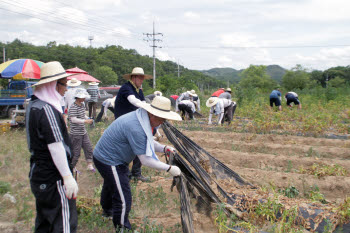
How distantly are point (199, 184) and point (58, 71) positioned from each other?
185 centimetres

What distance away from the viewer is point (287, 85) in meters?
57.3

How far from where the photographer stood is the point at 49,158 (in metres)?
2.14

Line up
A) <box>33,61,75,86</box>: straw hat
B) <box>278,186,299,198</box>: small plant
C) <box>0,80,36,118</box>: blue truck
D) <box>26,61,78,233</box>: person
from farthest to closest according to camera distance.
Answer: <box>0,80,36,118</box>: blue truck → <box>278,186,299,198</box>: small plant → <box>33,61,75,86</box>: straw hat → <box>26,61,78,233</box>: person

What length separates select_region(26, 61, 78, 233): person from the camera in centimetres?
207

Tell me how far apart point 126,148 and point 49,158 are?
73 cm

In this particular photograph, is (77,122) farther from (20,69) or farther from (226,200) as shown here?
(20,69)

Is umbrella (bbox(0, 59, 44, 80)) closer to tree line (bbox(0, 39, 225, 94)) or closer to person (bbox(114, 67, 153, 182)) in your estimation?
person (bbox(114, 67, 153, 182))

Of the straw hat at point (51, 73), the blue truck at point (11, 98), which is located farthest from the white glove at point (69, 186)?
the blue truck at point (11, 98)

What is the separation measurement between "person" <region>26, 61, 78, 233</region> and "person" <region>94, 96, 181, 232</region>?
1.69 ft

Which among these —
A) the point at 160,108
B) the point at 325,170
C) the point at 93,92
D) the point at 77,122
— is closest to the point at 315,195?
the point at 325,170

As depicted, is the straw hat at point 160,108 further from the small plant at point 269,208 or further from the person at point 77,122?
the person at point 77,122

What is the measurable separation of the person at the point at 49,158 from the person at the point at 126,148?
1.69 ft

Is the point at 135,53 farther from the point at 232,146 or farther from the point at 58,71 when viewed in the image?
the point at 58,71

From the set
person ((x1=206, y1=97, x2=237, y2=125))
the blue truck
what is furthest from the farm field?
the blue truck
